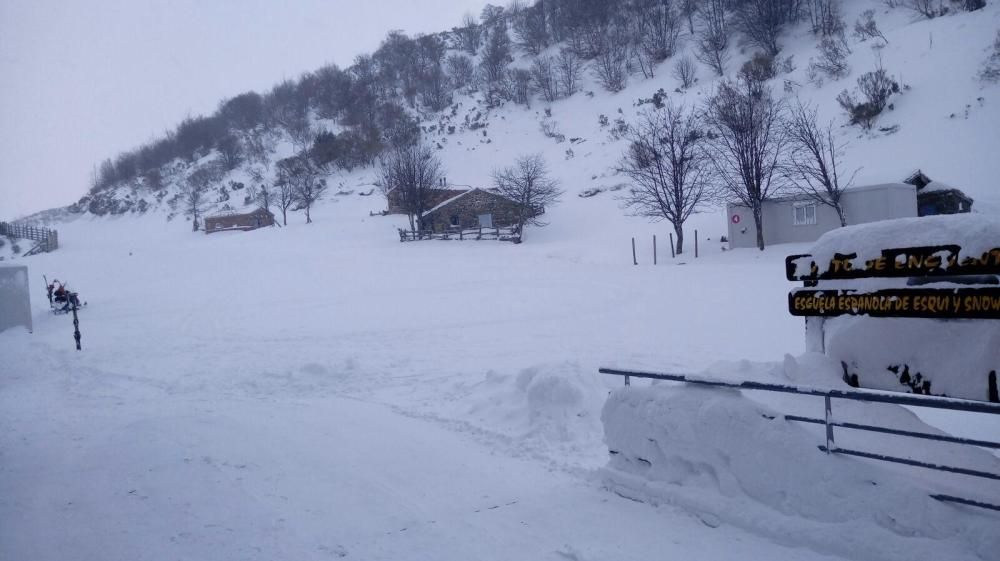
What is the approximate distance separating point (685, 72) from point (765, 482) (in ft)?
211

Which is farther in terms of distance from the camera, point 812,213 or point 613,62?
point 613,62

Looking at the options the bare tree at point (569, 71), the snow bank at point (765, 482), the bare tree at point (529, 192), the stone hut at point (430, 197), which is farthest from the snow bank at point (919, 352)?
the bare tree at point (569, 71)

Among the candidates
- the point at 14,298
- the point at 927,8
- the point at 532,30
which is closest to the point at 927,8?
the point at 927,8

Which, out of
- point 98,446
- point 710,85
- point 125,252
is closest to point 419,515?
point 98,446

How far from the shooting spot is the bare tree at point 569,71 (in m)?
74.1

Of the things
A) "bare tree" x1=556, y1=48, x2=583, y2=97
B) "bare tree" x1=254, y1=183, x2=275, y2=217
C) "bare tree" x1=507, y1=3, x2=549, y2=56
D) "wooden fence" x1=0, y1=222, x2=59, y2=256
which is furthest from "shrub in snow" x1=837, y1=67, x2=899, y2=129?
"bare tree" x1=507, y1=3, x2=549, y2=56

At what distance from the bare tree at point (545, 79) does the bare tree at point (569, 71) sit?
32.3 inches

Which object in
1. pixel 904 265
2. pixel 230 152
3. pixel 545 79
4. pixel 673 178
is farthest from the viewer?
pixel 230 152

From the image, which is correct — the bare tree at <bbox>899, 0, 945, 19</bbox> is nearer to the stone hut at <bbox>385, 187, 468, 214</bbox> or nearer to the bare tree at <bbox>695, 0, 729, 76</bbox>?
the bare tree at <bbox>695, 0, 729, 76</bbox>

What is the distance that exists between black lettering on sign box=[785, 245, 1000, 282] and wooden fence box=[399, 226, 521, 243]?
3843 centimetres

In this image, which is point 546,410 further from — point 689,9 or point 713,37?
point 689,9

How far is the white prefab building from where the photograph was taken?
93.6 feet

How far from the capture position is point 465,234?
46000 millimetres

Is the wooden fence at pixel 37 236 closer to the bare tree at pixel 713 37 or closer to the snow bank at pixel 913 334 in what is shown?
the snow bank at pixel 913 334
